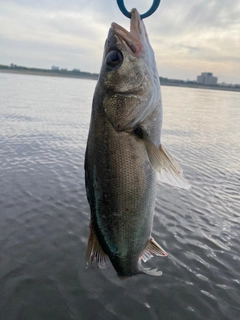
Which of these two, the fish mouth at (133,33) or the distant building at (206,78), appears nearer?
the fish mouth at (133,33)

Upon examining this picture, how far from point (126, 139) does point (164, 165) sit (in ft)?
1.28

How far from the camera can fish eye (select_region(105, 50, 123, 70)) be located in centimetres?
238

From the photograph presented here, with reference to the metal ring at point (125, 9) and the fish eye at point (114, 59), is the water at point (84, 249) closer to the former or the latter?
the fish eye at point (114, 59)

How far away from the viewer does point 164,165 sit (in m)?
2.47

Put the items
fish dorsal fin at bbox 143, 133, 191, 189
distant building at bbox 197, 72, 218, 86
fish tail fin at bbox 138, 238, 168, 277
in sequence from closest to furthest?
fish dorsal fin at bbox 143, 133, 191, 189, fish tail fin at bbox 138, 238, 168, 277, distant building at bbox 197, 72, 218, 86

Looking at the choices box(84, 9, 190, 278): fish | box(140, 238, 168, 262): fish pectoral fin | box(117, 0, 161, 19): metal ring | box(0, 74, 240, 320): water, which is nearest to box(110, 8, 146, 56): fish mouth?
box(84, 9, 190, 278): fish

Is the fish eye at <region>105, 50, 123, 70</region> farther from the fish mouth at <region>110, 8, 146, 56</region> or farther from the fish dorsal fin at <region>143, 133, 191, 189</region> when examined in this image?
the fish dorsal fin at <region>143, 133, 191, 189</region>

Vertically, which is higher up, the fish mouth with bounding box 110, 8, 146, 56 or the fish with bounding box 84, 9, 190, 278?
the fish mouth with bounding box 110, 8, 146, 56

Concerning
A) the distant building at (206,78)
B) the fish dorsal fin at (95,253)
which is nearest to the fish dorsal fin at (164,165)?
the fish dorsal fin at (95,253)

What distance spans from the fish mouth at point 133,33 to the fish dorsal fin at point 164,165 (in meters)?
0.71

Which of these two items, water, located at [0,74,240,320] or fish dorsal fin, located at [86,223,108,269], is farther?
water, located at [0,74,240,320]

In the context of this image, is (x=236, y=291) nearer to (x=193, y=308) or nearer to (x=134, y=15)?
(x=193, y=308)

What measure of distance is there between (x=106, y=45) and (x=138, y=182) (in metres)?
1.19

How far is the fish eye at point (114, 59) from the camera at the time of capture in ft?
7.82
